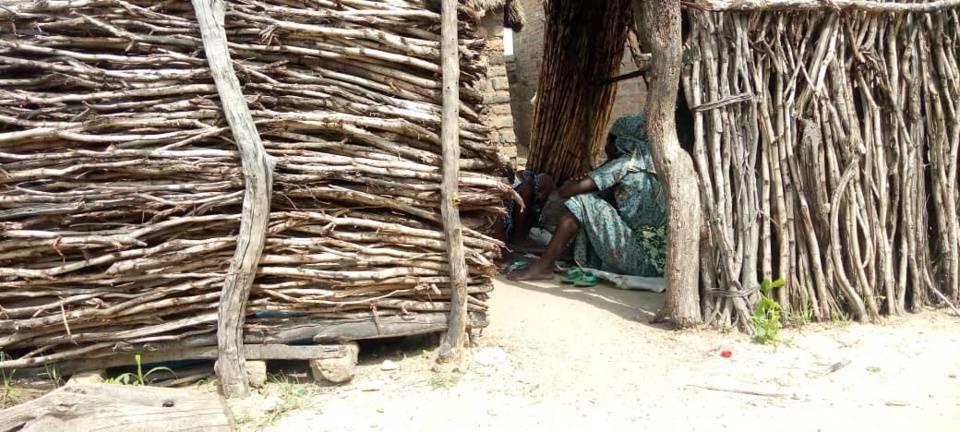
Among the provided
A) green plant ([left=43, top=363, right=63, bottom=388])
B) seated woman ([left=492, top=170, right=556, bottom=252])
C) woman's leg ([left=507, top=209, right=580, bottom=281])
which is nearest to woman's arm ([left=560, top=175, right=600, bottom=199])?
woman's leg ([left=507, top=209, right=580, bottom=281])

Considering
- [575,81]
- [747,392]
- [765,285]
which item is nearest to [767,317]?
[765,285]

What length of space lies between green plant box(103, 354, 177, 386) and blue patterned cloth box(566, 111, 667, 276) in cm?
281

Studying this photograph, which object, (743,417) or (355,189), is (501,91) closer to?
(355,189)

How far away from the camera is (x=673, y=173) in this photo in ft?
11.0

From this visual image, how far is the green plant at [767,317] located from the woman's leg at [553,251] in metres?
1.45

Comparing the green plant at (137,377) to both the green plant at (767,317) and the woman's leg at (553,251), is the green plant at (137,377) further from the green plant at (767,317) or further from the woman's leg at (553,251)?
the green plant at (767,317)

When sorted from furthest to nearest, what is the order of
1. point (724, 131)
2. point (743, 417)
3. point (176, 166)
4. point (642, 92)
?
1. point (642, 92)
2. point (724, 131)
3. point (176, 166)
4. point (743, 417)

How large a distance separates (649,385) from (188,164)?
2.32 meters

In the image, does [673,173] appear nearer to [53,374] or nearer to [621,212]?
[621,212]

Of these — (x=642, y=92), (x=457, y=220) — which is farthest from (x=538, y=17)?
(x=457, y=220)

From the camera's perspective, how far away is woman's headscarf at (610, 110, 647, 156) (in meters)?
4.29

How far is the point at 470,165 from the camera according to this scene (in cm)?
299

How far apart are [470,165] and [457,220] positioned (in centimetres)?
30

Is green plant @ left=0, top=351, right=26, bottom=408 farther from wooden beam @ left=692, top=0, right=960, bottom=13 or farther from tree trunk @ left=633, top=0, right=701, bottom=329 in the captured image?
wooden beam @ left=692, top=0, right=960, bottom=13
